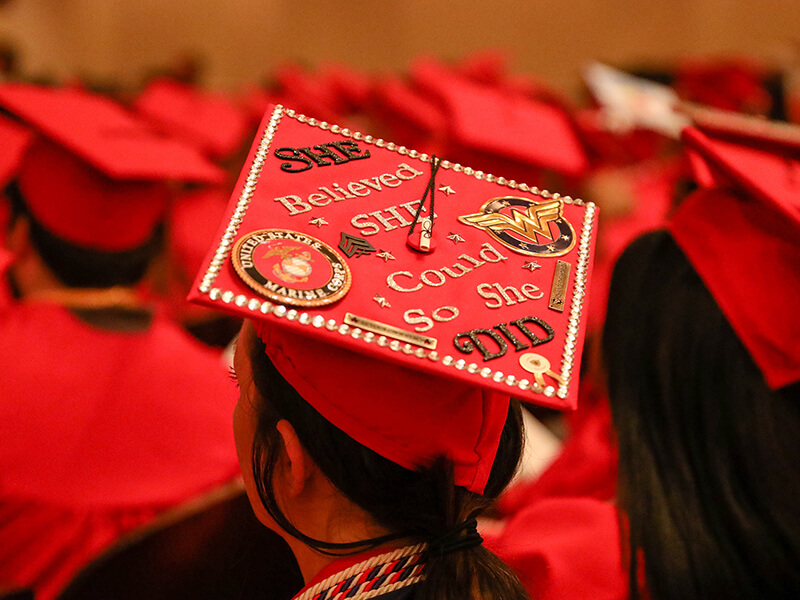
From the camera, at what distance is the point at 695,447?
137 centimetres

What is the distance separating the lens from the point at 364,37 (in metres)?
7.93

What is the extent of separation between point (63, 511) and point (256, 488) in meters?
0.91

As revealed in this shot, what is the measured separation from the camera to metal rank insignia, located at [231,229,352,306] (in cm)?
71

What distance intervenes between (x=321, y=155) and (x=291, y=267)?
24 cm

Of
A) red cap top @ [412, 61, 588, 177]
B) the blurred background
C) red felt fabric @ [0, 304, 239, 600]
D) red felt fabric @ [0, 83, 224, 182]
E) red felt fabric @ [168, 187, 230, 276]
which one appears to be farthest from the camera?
the blurred background

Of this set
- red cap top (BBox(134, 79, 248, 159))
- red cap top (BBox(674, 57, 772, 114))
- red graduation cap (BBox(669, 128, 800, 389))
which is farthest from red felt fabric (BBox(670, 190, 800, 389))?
red cap top (BBox(674, 57, 772, 114))

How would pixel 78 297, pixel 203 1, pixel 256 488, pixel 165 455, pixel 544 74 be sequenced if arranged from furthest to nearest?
pixel 544 74 < pixel 203 1 < pixel 78 297 < pixel 165 455 < pixel 256 488

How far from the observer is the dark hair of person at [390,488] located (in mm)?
833

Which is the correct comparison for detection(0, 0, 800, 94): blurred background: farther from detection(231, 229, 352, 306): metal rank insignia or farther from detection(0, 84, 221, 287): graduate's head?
detection(231, 229, 352, 306): metal rank insignia

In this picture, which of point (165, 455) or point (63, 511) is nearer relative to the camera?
point (63, 511)

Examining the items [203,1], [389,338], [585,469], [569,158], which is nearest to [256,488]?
[389,338]

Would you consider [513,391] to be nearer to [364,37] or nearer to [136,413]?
[136,413]

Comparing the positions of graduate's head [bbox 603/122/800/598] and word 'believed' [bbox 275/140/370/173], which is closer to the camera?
word 'believed' [bbox 275/140/370/173]

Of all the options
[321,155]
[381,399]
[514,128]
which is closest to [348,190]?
[321,155]
